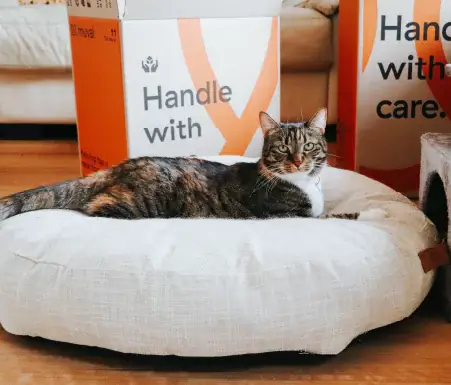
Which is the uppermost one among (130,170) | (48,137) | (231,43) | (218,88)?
(231,43)

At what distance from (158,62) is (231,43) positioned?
256 millimetres

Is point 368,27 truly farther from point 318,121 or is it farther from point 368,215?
point 368,215

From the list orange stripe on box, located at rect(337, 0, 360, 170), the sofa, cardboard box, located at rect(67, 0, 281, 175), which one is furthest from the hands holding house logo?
the sofa

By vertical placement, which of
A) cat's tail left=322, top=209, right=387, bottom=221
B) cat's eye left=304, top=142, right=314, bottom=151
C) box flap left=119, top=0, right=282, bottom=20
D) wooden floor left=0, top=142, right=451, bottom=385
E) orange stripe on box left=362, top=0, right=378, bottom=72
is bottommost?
wooden floor left=0, top=142, right=451, bottom=385

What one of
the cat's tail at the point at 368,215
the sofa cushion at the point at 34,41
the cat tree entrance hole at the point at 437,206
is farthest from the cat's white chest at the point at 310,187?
the sofa cushion at the point at 34,41

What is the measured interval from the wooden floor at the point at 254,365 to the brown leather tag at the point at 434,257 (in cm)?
12

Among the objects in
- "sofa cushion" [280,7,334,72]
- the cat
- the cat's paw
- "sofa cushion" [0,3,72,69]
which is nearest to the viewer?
the cat's paw

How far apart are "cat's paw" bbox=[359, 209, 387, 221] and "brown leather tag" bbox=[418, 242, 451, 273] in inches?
5.6

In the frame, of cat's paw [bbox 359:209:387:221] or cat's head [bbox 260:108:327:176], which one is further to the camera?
cat's head [bbox 260:108:327:176]

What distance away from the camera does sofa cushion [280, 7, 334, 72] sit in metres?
2.70

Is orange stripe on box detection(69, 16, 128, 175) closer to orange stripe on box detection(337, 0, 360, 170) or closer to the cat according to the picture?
the cat

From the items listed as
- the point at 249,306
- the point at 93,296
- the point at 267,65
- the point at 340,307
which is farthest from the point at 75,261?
the point at 267,65

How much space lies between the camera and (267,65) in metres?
2.04

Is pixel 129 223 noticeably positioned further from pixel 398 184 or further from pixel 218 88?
pixel 398 184
